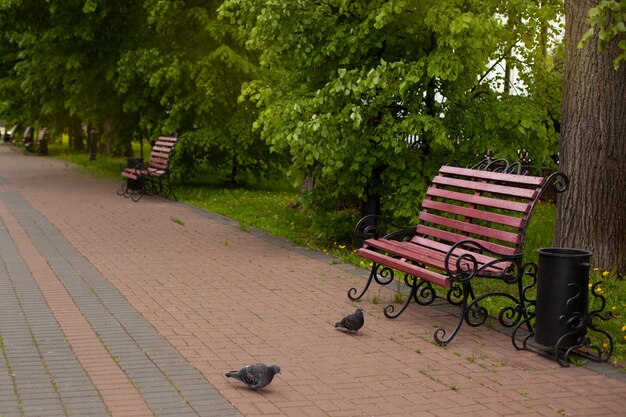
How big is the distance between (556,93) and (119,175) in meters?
16.7

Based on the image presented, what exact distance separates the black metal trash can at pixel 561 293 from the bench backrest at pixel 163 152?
13094 millimetres

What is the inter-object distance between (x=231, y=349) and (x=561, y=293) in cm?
235

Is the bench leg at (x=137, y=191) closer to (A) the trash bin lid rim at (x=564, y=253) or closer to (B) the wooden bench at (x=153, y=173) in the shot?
(B) the wooden bench at (x=153, y=173)

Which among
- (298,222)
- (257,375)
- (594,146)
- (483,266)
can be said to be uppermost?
(594,146)

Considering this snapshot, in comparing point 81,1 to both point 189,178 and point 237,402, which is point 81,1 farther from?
point 237,402

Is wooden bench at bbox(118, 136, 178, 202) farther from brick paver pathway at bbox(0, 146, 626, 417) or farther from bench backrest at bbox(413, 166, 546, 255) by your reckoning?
bench backrest at bbox(413, 166, 546, 255)

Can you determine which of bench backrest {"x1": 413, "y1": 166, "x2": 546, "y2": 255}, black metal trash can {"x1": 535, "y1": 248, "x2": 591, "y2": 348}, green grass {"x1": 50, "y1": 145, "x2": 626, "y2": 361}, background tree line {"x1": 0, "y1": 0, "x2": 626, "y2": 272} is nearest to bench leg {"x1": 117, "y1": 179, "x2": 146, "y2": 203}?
green grass {"x1": 50, "y1": 145, "x2": 626, "y2": 361}

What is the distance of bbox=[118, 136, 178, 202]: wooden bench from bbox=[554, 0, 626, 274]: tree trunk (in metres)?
10.8

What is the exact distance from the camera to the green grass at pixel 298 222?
8305 mm

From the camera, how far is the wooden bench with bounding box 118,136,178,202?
18.9 m

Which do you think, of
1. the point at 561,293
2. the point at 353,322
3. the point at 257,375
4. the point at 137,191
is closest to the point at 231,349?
the point at 353,322

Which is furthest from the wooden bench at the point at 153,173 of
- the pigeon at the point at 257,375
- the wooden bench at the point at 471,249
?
the pigeon at the point at 257,375

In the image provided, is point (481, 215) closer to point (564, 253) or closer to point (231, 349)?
point (564, 253)

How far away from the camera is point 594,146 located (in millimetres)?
9258
